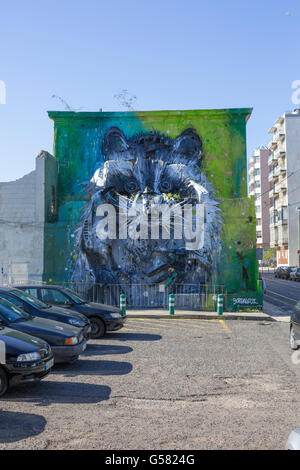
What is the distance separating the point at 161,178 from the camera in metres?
22.1

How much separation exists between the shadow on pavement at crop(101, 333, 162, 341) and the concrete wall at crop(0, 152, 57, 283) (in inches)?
354

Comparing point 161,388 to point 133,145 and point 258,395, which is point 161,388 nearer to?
point 258,395

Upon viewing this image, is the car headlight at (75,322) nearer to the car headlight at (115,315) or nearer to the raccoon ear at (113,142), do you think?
the car headlight at (115,315)

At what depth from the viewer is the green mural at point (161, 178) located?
2133 cm

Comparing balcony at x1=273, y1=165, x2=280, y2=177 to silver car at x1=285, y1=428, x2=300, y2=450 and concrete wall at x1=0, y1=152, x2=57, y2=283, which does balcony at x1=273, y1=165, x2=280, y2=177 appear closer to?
concrete wall at x1=0, y1=152, x2=57, y2=283

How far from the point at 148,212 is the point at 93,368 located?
12.6 m

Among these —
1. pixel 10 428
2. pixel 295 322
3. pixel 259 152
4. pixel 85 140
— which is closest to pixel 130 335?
pixel 295 322

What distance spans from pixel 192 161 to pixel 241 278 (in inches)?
248

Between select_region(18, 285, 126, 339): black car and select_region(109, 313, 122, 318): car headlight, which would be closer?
select_region(18, 285, 126, 339): black car

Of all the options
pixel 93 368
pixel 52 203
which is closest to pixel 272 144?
pixel 52 203

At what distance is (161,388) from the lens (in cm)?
761

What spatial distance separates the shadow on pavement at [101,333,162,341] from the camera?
1259cm

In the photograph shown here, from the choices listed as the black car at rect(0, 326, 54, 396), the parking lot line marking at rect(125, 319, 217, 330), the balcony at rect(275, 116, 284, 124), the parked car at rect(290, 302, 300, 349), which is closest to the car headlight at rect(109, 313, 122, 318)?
the parking lot line marking at rect(125, 319, 217, 330)

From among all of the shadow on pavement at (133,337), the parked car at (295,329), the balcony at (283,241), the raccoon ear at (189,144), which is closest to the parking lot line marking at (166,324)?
the shadow on pavement at (133,337)
